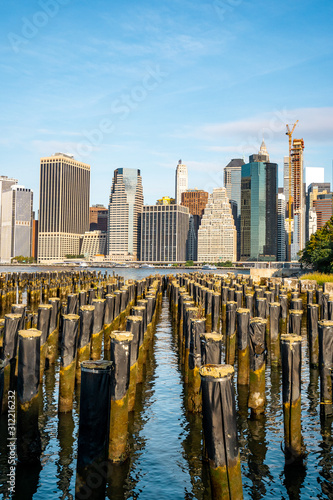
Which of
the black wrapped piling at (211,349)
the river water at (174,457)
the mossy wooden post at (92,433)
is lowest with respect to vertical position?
the river water at (174,457)

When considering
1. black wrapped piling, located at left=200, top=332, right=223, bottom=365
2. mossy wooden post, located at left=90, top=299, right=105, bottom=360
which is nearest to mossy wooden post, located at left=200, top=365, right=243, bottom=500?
black wrapped piling, located at left=200, top=332, right=223, bottom=365

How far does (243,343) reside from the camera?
52.1 feet

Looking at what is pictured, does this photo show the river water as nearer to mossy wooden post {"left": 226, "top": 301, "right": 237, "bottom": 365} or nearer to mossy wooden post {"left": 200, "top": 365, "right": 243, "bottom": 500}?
mossy wooden post {"left": 200, "top": 365, "right": 243, "bottom": 500}

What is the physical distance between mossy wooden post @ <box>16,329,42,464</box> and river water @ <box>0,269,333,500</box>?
0.42 m

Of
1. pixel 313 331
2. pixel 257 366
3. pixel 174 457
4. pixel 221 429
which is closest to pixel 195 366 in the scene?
pixel 257 366

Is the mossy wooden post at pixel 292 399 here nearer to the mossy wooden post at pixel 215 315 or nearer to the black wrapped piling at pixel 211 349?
the black wrapped piling at pixel 211 349

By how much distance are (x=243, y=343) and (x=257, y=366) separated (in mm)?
2095

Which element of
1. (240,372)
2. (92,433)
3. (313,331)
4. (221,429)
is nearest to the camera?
(221,429)

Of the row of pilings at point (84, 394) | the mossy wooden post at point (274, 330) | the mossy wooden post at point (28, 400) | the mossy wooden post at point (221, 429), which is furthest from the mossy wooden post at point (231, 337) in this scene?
the mossy wooden post at point (221, 429)

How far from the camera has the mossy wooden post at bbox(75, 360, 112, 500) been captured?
9164mm

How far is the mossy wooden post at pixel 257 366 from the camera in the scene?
541 inches

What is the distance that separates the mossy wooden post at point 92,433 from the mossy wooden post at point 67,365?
4.89 metres

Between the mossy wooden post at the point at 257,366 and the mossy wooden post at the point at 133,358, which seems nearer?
the mossy wooden post at the point at 257,366

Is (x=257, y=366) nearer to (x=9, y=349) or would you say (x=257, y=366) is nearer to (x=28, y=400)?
(x=28, y=400)
